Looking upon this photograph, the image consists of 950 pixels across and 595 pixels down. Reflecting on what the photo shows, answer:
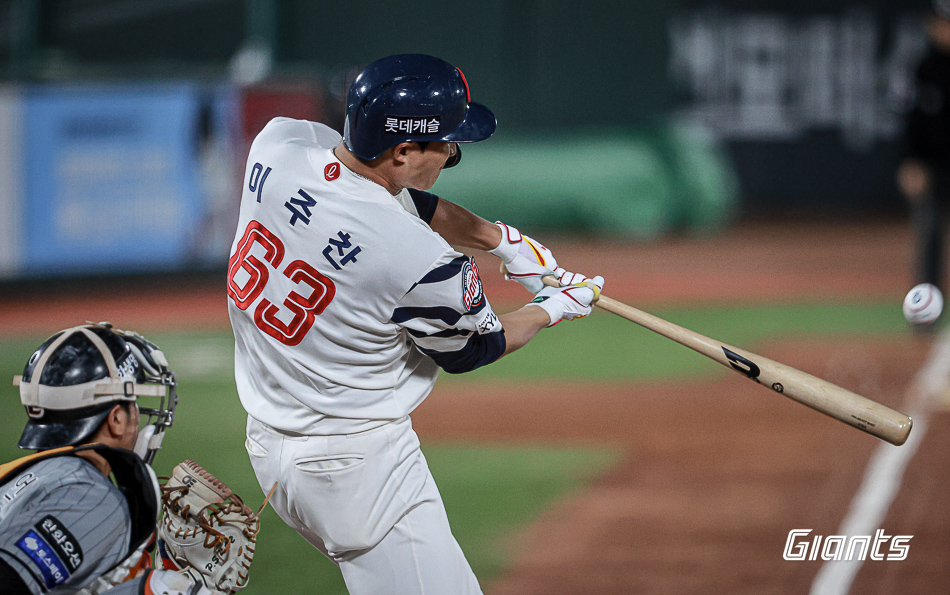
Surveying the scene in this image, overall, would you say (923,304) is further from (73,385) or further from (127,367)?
(73,385)

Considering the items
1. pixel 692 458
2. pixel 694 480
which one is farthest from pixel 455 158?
pixel 692 458

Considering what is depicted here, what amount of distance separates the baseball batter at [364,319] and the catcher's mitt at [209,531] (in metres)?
0.23

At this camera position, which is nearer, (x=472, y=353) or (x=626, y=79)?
(x=472, y=353)

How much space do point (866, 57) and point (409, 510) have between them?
60.7 feet

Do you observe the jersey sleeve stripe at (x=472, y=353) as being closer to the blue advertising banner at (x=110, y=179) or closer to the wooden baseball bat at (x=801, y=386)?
the wooden baseball bat at (x=801, y=386)

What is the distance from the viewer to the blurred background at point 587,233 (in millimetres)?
5281

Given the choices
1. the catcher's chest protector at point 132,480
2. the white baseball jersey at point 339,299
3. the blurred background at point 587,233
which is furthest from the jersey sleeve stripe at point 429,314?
the blurred background at point 587,233

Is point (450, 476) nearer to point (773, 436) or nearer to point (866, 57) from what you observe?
point (773, 436)

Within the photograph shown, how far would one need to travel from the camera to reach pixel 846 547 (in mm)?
4770

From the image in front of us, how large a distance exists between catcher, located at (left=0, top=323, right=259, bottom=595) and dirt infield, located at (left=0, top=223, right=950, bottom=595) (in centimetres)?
198

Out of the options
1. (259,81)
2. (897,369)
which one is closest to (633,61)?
(259,81)

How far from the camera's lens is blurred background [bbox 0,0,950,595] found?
17.3 ft

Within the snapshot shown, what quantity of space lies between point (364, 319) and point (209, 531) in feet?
2.41

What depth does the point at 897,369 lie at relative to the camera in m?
8.07
